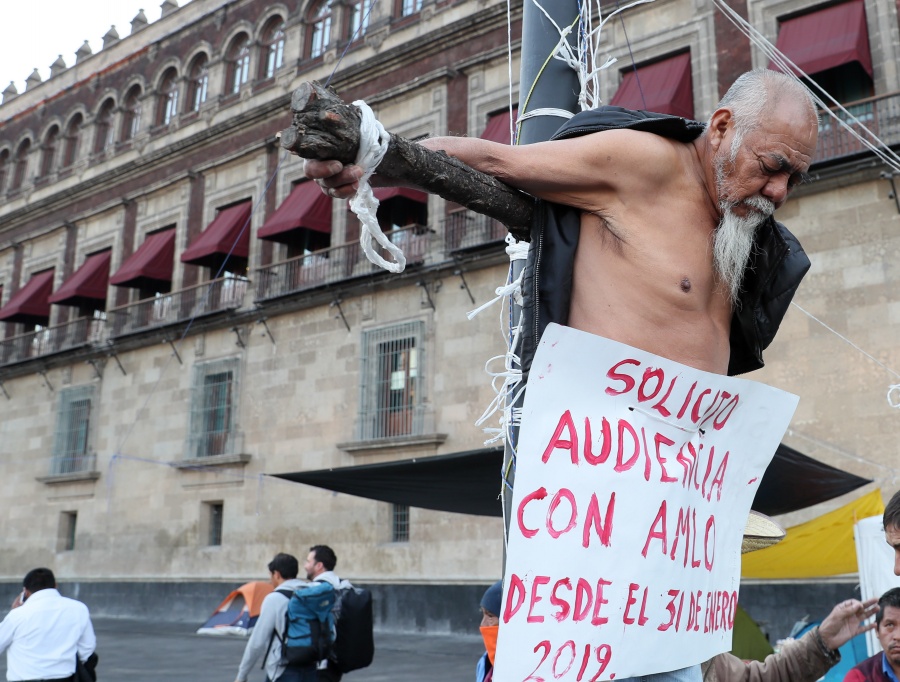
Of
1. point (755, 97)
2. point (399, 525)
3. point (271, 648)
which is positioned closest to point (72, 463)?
point (399, 525)

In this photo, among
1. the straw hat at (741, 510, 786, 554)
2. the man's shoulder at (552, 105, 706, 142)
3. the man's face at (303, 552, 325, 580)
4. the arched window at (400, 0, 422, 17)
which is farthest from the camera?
the arched window at (400, 0, 422, 17)

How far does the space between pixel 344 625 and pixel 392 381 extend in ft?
37.7

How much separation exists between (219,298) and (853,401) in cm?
1385

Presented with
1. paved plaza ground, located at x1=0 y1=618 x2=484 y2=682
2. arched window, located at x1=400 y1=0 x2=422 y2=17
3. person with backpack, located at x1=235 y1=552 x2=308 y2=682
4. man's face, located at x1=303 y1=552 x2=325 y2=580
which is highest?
arched window, located at x1=400 y1=0 x2=422 y2=17

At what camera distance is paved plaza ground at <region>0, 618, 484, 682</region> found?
11.5 metres

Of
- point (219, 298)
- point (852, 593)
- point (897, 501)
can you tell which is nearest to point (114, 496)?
point (219, 298)

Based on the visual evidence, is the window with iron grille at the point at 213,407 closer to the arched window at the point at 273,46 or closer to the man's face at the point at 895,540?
the arched window at the point at 273,46

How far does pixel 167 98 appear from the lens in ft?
82.1

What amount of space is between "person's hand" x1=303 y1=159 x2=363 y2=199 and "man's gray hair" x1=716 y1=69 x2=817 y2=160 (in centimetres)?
83

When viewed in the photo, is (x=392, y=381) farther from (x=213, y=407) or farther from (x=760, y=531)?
(x=760, y=531)

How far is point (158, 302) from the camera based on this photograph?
22609mm

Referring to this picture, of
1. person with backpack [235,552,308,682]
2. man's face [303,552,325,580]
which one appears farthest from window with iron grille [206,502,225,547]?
person with backpack [235,552,308,682]

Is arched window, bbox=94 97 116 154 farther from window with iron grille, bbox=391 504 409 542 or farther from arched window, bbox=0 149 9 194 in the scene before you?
window with iron grille, bbox=391 504 409 542

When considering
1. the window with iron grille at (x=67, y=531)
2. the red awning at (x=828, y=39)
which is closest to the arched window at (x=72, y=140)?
the window with iron grille at (x=67, y=531)
